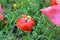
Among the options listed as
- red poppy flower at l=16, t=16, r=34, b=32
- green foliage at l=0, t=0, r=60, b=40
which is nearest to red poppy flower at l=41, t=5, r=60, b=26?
green foliage at l=0, t=0, r=60, b=40

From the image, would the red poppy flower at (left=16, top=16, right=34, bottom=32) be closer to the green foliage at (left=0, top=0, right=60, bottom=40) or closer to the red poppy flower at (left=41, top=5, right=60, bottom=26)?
the green foliage at (left=0, top=0, right=60, bottom=40)

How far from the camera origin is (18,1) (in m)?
2.41

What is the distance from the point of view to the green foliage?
68.9 inches

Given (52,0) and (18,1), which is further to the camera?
(18,1)

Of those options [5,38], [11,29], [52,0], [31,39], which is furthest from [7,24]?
[52,0]

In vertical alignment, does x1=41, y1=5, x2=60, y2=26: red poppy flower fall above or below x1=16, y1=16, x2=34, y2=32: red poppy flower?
above

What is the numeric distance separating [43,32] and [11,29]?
36cm

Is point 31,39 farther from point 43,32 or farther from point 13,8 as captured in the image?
point 13,8

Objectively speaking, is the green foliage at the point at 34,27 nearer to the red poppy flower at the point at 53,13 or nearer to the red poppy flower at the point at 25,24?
the red poppy flower at the point at 25,24

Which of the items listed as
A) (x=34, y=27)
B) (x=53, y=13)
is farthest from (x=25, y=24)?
(x=53, y=13)

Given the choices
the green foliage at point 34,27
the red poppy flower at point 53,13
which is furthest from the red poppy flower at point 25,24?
the red poppy flower at point 53,13

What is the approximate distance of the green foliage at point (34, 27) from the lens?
1.75 m

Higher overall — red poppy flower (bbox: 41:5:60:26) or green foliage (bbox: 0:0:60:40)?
red poppy flower (bbox: 41:5:60:26)

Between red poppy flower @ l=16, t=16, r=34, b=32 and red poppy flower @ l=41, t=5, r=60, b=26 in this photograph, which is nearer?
red poppy flower @ l=41, t=5, r=60, b=26
